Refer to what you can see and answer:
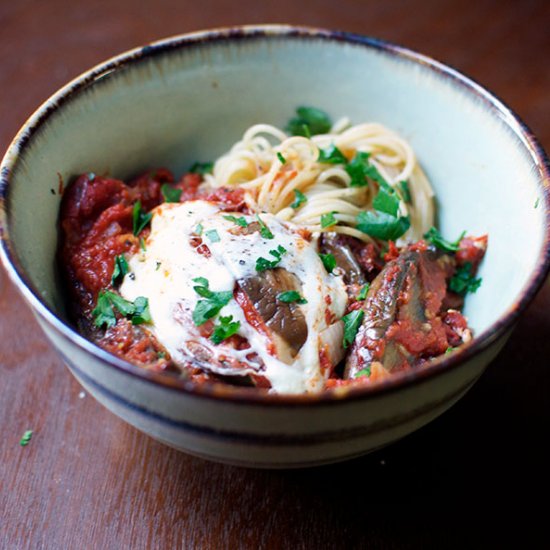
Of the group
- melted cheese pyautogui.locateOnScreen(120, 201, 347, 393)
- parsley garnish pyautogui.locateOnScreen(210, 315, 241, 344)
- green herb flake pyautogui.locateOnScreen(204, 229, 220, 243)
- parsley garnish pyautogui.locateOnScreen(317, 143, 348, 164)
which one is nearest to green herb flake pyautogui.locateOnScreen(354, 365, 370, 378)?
melted cheese pyautogui.locateOnScreen(120, 201, 347, 393)

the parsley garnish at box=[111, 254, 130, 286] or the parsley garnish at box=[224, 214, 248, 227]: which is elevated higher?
the parsley garnish at box=[224, 214, 248, 227]

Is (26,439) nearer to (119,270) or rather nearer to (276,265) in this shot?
(119,270)

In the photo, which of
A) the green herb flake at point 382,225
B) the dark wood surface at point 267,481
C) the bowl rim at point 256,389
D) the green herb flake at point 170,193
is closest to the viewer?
the bowl rim at point 256,389

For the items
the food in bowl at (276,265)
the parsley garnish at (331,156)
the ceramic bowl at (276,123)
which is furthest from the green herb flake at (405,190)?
the parsley garnish at (331,156)

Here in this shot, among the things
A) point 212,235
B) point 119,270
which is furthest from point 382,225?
point 119,270

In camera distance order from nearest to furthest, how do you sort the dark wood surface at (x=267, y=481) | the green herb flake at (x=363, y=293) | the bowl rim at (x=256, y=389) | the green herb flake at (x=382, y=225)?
1. the bowl rim at (x=256, y=389)
2. the dark wood surface at (x=267, y=481)
3. the green herb flake at (x=363, y=293)
4. the green herb flake at (x=382, y=225)

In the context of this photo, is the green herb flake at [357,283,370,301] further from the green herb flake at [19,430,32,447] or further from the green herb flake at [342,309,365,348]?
the green herb flake at [19,430,32,447]

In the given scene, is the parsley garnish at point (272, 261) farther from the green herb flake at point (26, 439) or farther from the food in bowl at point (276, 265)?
the green herb flake at point (26, 439)
